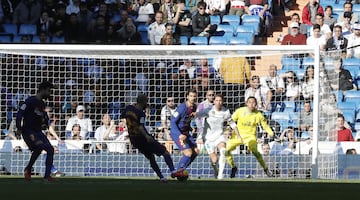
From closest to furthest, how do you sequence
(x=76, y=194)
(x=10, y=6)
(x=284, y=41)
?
(x=76, y=194), (x=284, y=41), (x=10, y=6)

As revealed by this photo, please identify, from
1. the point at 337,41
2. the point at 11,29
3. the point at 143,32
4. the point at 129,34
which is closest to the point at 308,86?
the point at 337,41

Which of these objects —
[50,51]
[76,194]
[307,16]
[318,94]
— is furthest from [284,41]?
[76,194]

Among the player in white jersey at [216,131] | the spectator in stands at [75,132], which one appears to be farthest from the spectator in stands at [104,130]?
the player in white jersey at [216,131]

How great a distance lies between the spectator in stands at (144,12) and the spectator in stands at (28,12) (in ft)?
8.54

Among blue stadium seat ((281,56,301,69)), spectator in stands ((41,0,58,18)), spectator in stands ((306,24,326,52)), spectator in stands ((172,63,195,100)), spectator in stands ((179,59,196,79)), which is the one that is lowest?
spectator in stands ((172,63,195,100))

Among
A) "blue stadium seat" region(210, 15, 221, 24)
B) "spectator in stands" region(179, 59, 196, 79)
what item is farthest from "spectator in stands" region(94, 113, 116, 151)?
"blue stadium seat" region(210, 15, 221, 24)

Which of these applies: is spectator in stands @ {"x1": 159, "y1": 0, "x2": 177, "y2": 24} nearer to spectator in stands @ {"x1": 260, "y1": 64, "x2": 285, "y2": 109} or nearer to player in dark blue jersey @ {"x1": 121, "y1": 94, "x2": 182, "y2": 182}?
spectator in stands @ {"x1": 260, "y1": 64, "x2": 285, "y2": 109}

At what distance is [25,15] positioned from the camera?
93.8 ft

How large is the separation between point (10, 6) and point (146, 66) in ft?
21.5

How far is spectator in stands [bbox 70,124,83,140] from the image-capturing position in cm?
2319

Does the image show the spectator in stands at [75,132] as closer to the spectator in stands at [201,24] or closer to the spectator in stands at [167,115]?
the spectator in stands at [167,115]

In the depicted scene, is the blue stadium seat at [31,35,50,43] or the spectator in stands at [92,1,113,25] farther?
the spectator in stands at [92,1,113,25]

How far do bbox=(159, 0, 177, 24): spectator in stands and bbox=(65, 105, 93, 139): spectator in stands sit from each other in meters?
5.63

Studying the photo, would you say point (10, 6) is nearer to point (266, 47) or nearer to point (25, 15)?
point (25, 15)
